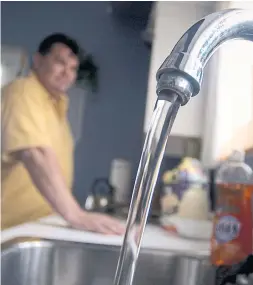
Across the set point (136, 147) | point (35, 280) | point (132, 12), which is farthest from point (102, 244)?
point (132, 12)

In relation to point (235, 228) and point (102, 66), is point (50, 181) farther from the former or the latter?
point (102, 66)

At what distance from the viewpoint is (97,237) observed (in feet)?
3.13

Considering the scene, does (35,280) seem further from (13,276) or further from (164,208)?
(164,208)

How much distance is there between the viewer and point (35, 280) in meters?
0.82

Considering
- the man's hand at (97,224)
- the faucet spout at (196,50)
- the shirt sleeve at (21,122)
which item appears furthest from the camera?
the shirt sleeve at (21,122)

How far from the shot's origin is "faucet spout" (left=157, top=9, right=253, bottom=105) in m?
0.36

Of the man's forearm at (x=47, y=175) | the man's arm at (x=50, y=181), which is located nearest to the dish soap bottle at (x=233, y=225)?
the man's arm at (x=50, y=181)

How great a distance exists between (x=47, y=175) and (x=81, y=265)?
1.50 ft

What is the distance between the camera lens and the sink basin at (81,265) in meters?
0.79

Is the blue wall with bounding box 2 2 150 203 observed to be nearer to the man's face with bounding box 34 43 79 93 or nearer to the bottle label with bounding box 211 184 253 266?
the man's face with bounding box 34 43 79 93

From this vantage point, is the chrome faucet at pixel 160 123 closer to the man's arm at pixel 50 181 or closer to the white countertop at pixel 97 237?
the white countertop at pixel 97 237

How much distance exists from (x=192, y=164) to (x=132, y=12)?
Answer: 1172 mm

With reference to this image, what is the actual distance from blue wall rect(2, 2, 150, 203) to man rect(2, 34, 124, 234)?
40 cm

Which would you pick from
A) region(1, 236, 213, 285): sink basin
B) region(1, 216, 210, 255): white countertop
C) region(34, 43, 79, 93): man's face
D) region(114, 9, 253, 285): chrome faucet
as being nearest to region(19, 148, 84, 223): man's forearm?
region(1, 216, 210, 255): white countertop
